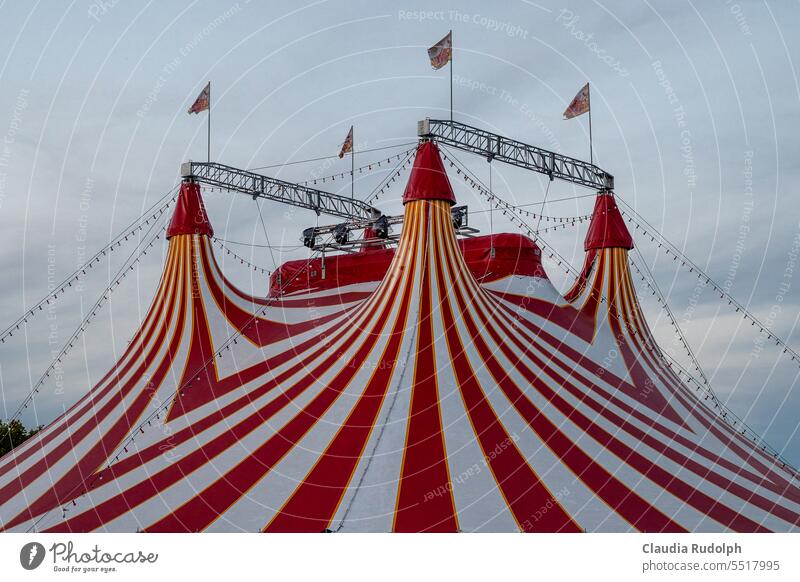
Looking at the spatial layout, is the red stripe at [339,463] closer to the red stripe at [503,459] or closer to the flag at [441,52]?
the red stripe at [503,459]

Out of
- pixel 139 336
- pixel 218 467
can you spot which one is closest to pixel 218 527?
pixel 218 467

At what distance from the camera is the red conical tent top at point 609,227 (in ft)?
48.8

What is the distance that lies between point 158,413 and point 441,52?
5.92 m

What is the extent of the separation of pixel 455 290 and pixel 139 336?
17.5 ft

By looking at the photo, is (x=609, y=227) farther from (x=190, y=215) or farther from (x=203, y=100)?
(x=203, y=100)

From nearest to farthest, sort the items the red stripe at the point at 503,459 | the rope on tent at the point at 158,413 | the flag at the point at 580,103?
the red stripe at the point at 503,459 < the rope on tent at the point at 158,413 < the flag at the point at 580,103

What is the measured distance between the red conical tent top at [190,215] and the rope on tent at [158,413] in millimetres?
1537

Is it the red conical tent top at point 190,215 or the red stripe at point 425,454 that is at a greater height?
the red conical tent top at point 190,215

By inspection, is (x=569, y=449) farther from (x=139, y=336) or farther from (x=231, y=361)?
(x=139, y=336)

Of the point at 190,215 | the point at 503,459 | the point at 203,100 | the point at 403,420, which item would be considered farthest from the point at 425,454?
the point at 203,100

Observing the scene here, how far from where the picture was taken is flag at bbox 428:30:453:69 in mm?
12445

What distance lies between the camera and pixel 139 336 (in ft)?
45.4

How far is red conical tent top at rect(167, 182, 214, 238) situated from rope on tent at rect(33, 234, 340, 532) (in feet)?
5.04

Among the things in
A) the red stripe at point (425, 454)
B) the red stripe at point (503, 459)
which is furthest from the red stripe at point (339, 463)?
the red stripe at point (503, 459)
